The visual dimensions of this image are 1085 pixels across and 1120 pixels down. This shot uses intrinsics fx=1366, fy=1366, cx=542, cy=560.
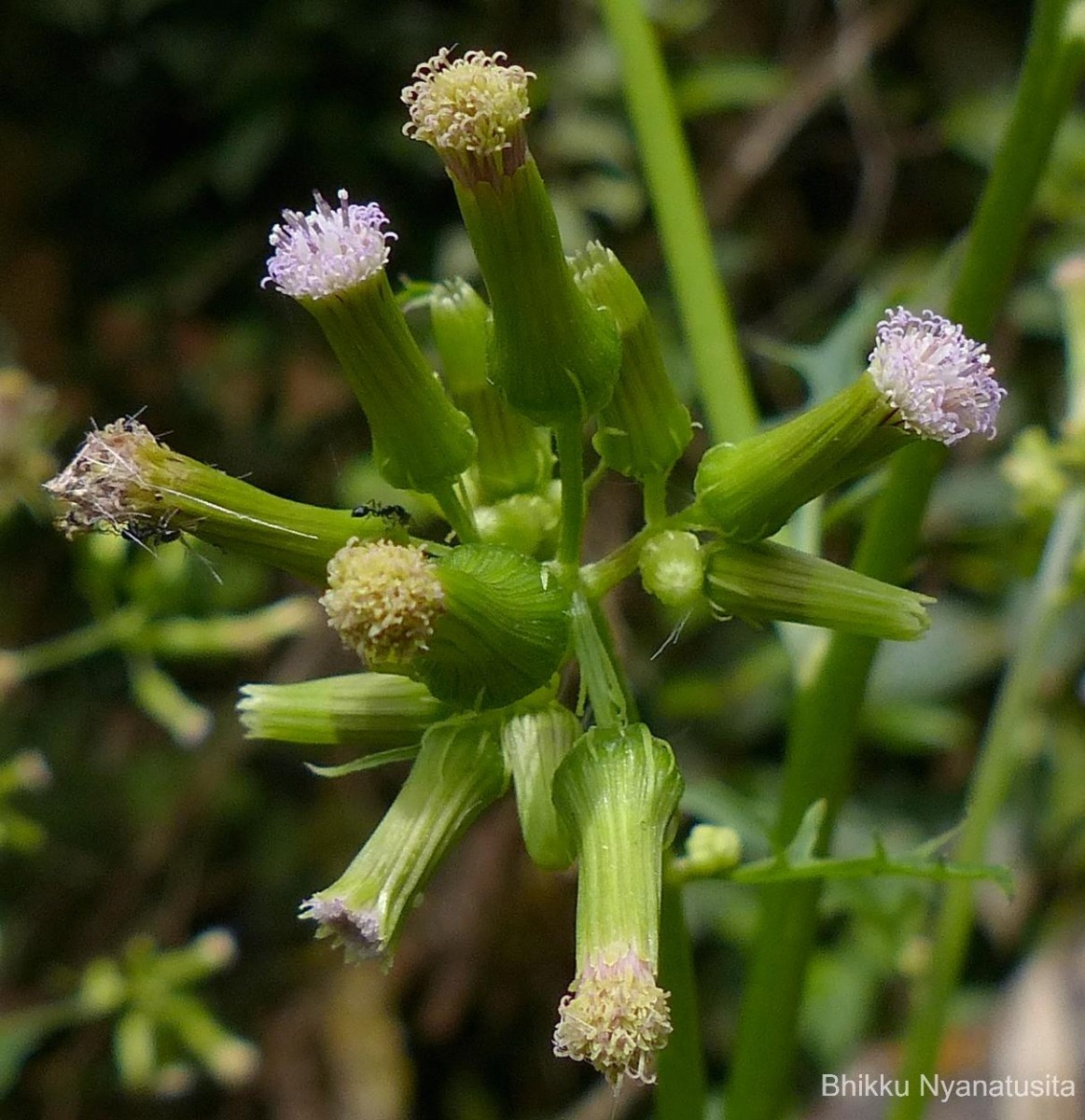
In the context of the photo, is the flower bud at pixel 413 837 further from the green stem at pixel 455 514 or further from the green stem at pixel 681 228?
the green stem at pixel 681 228

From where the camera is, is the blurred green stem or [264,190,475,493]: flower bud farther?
the blurred green stem

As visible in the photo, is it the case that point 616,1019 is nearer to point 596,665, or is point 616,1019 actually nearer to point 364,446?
point 596,665

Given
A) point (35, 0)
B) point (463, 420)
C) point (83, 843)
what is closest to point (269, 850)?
point (83, 843)

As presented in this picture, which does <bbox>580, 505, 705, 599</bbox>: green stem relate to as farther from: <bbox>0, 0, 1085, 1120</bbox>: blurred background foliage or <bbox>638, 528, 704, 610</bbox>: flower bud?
<bbox>0, 0, 1085, 1120</bbox>: blurred background foliage

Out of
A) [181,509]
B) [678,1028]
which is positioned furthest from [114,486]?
[678,1028]

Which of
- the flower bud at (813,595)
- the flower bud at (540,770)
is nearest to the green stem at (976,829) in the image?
the flower bud at (813,595)

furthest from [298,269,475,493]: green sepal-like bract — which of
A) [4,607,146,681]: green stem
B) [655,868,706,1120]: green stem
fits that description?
[4,607,146,681]: green stem
